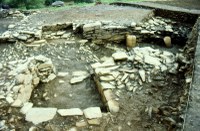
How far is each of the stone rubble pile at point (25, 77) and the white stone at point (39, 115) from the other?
0.28 m

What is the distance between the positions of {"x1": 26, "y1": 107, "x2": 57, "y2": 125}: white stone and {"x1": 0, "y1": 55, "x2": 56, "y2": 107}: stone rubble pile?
0.28 meters

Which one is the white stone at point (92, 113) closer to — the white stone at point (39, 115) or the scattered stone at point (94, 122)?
the scattered stone at point (94, 122)

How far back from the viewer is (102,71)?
4691mm

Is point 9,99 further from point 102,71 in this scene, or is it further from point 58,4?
point 58,4

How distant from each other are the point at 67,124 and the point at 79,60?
2435 millimetres

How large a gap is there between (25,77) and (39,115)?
98cm

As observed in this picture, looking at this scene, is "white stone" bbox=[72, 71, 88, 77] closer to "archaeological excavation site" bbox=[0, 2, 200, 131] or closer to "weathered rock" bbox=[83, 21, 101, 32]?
"archaeological excavation site" bbox=[0, 2, 200, 131]

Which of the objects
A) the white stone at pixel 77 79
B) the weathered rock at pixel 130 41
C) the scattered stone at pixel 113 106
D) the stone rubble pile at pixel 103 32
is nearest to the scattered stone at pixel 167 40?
the weathered rock at pixel 130 41

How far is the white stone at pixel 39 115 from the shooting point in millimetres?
3703

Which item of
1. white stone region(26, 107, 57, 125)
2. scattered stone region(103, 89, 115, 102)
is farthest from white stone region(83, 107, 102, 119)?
white stone region(26, 107, 57, 125)

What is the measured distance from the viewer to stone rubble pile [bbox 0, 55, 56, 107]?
418 cm

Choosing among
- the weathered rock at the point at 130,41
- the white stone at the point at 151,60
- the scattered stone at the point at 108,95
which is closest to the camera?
the scattered stone at the point at 108,95

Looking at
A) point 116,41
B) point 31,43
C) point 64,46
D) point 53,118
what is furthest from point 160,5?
point 53,118

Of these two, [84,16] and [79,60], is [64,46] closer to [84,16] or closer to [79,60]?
[79,60]
